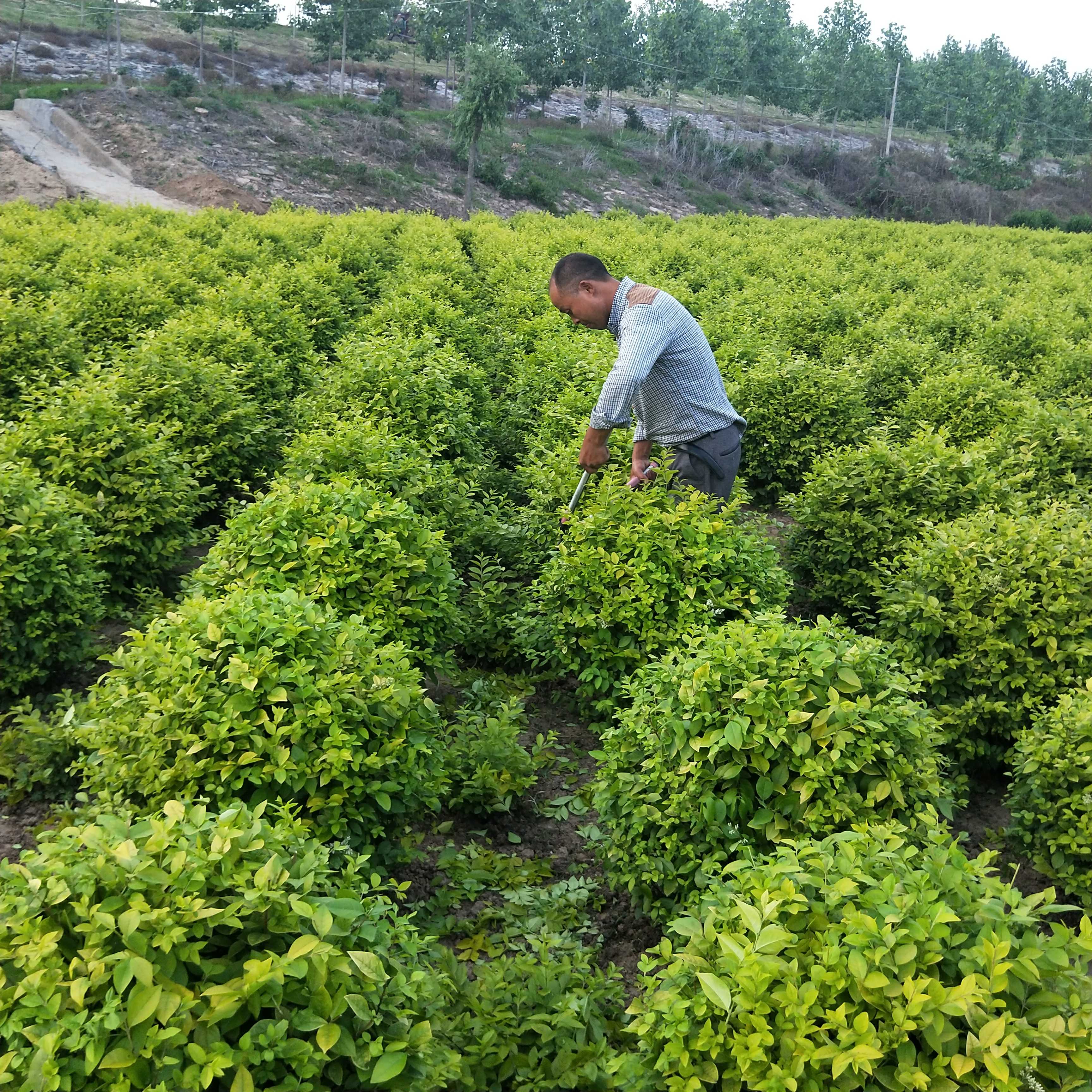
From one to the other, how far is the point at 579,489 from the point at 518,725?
3.96 ft

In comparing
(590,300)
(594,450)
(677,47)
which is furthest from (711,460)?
(677,47)

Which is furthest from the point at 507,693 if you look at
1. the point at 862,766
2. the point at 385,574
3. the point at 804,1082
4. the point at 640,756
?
the point at 804,1082

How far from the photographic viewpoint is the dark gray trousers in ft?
15.8

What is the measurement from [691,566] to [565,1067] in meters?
2.19

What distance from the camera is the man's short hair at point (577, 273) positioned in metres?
4.59

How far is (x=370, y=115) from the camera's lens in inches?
1559

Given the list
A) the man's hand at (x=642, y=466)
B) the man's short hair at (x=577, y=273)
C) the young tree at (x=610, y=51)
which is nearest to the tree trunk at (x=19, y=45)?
the young tree at (x=610, y=51)

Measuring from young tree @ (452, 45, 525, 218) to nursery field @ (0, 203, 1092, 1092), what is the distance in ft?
86.0

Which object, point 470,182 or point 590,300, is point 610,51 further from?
point 590,300

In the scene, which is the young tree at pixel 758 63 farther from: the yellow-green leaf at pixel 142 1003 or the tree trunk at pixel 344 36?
the yellow-green leaf at pixel 142 1003

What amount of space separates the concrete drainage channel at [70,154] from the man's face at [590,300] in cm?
2483

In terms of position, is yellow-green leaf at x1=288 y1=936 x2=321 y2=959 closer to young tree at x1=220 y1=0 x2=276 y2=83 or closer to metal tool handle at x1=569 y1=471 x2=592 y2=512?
metal tool handle at x1=569 y1=471 x2=592 y2=512

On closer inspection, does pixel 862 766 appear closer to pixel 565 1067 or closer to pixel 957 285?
pixel 565 1067

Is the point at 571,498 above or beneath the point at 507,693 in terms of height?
above
